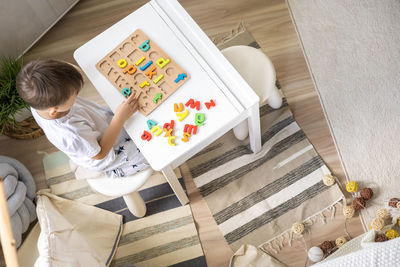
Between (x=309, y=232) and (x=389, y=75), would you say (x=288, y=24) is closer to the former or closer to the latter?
(x=389, y=75)

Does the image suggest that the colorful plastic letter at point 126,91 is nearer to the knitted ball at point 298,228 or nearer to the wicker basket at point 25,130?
the wicker basket at point 25,130

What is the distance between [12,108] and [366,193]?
1675 mm

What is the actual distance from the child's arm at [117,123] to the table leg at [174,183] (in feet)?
0.71

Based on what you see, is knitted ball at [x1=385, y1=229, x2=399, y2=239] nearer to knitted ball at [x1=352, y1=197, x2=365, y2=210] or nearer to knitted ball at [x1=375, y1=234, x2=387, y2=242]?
knitted ball at [x1=375, y1=234, x2=387, y2=242]

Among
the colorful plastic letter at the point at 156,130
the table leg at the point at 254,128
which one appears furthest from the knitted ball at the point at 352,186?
the colorful plastic letter at the point at 156,130

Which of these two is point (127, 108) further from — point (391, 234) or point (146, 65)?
point (391, 234)

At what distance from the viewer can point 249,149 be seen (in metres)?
1.88

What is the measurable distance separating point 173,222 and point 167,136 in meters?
A: 0.69

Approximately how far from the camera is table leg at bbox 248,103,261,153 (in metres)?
1.33

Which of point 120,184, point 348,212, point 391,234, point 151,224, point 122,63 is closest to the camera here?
point 122,63

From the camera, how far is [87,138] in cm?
126

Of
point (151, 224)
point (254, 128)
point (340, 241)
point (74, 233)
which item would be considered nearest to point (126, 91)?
point (254, 128)

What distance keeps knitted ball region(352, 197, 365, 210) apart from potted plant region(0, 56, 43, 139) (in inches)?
62.7

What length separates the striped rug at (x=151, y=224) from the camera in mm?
1739
